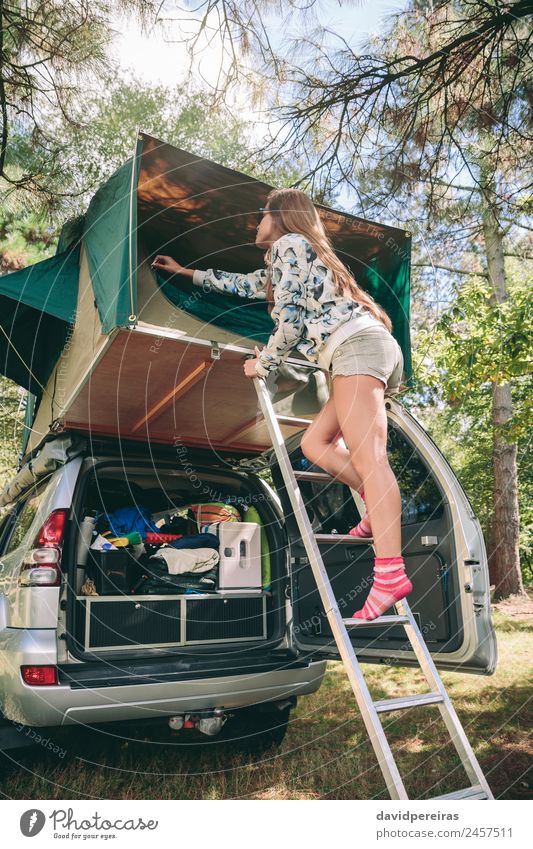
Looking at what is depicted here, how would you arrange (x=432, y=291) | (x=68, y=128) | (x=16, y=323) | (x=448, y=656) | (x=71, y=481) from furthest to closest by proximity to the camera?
1. (x=432, y=291)
2. (x=16, y=323)
3. (x=68, y=128)
4. (x=71, y=481)
5. (x=448, y=656)

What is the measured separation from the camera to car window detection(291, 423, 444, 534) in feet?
8.68

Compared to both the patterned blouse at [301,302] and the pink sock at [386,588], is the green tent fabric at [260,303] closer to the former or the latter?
the patterned blouse at [301,302]

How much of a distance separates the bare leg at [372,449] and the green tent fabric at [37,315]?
1651mm

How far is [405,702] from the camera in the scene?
6.49 ft

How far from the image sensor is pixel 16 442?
28.9 ft

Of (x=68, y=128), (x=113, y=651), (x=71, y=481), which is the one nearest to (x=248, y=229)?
(x=68, y=128)

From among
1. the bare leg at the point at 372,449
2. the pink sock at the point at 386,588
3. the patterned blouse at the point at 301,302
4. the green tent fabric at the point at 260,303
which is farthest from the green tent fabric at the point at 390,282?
the pink sock at the point at 386,588

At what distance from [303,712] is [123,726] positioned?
180 centimetres

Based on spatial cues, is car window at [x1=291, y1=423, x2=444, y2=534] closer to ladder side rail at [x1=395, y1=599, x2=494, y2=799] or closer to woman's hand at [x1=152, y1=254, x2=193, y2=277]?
ladder side rail at [x1=395, y1=599, x2=494, y2=799]

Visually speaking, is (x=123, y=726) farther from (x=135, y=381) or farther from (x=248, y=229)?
(x=248, y=229)

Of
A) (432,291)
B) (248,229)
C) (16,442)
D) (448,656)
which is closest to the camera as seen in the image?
(448,656)

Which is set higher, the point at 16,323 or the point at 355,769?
the point at 16,323

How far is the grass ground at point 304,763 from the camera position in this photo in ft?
8.80

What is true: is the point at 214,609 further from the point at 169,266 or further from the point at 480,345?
the point at 480,345
